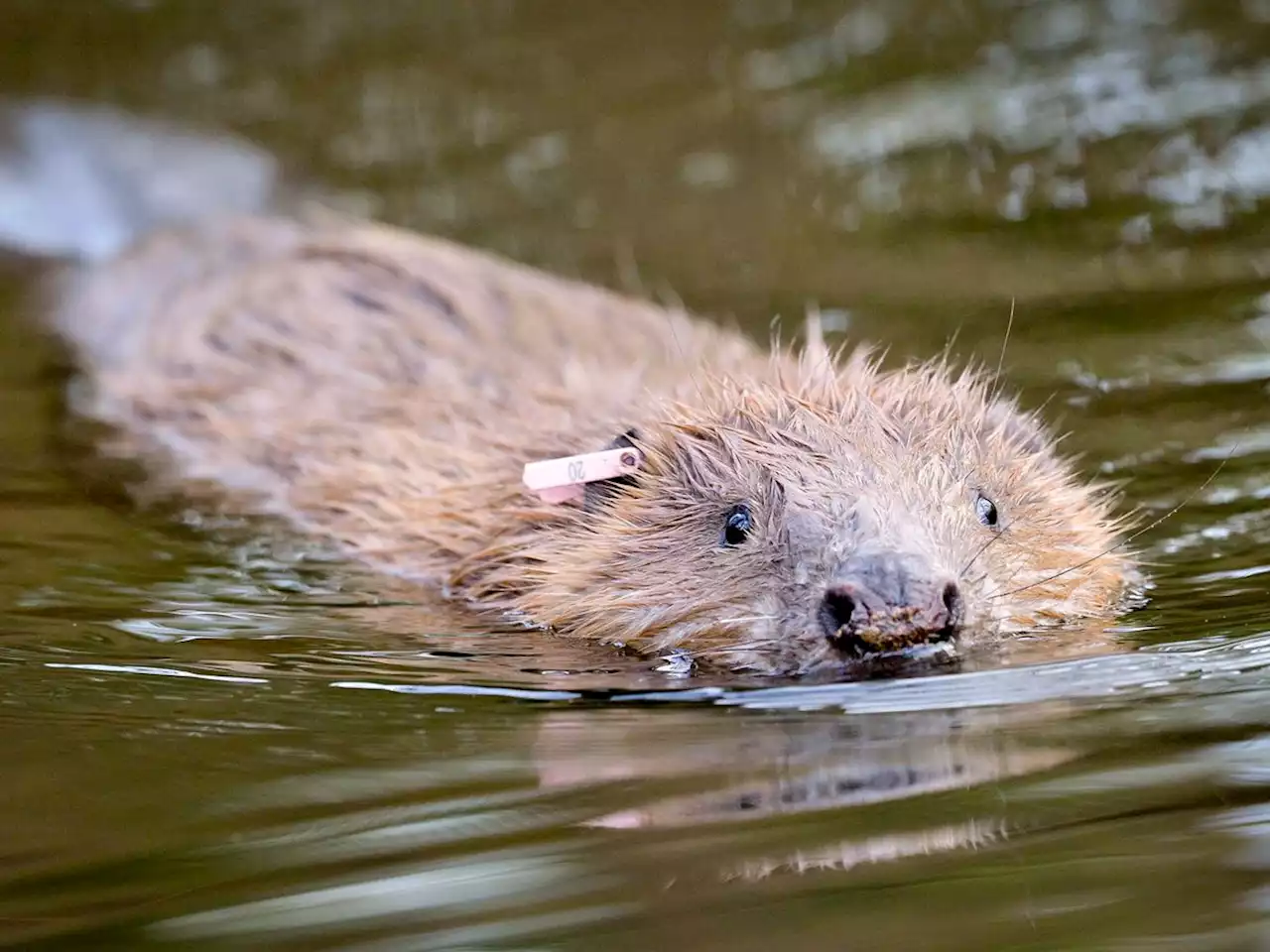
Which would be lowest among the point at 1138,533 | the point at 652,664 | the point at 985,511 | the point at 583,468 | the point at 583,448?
the point at 652,664

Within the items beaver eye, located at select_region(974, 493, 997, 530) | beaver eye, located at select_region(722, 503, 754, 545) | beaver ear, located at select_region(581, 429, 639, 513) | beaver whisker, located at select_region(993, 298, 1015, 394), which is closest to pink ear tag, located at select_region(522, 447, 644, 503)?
beaver ear, located at select_region(581, 429, 639, 513)

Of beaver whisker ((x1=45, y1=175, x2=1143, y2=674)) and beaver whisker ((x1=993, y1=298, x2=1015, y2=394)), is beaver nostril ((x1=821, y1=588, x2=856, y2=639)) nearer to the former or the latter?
beaver whisker ((x1=45, y1=175, x2=1143, y2=674))

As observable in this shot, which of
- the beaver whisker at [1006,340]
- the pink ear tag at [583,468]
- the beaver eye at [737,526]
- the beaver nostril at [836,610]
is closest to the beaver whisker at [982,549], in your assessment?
the beaver nostril at [836,610]

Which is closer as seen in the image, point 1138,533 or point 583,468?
point 583,468

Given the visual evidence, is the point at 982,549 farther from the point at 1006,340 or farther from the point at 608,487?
the point at 1006,340

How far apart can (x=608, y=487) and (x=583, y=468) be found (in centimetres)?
11

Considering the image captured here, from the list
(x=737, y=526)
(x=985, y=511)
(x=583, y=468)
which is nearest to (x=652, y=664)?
(x=737, y=526)

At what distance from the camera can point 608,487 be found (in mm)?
4809

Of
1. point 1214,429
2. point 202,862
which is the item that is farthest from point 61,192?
point 202,862

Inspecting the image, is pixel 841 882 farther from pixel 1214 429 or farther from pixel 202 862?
pixel 1214 429

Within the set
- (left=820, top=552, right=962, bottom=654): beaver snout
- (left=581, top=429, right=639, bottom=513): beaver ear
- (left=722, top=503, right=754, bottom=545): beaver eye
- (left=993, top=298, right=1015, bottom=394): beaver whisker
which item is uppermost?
(left=993, top=298, right=1015, bottom=394): beaver whisker

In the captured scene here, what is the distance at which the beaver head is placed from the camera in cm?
387

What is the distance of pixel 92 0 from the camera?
11.8m

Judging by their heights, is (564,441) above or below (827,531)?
above
